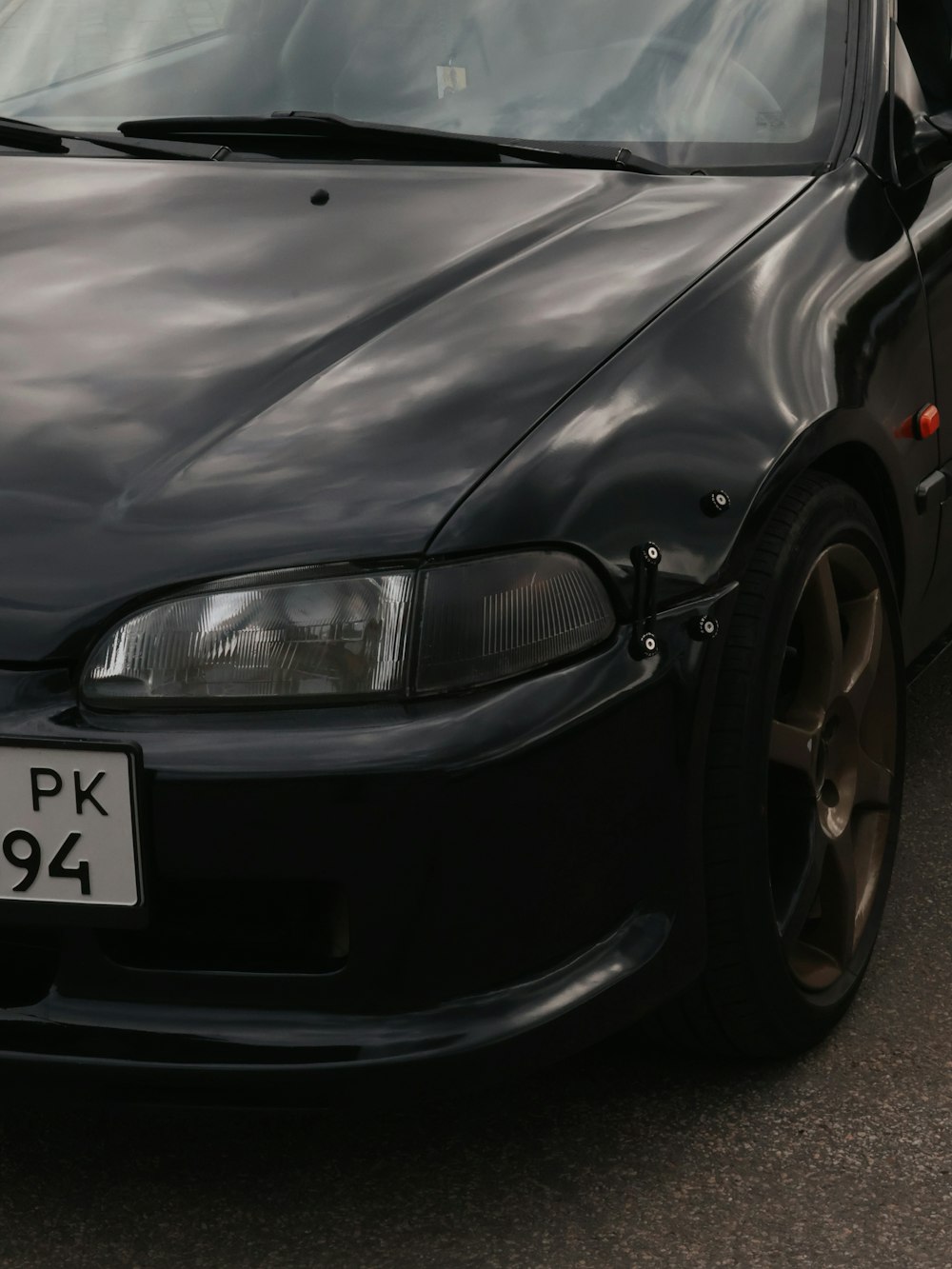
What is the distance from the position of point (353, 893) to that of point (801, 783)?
2.44 ft

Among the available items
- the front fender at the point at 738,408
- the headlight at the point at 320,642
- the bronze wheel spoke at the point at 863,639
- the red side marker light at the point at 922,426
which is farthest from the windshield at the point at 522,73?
the headlight at the point at 320,642

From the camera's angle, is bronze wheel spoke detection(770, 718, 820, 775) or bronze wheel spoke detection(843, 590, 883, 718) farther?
bronze wheel spoke detection(843, 590, 883, 718)

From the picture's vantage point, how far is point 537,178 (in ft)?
8.09

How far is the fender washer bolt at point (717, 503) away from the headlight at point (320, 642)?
29cm

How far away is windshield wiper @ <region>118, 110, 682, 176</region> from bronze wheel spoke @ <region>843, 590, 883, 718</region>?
2.23 feet

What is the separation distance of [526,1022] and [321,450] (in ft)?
2.06

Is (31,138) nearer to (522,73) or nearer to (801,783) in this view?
(522,73)

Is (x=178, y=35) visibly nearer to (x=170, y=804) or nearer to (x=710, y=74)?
(x=710, y=74)

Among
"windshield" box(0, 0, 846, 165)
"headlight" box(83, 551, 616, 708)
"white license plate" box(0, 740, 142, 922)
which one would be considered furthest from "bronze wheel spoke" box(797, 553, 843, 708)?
"white license plate" box(0, 740, 142, 922)

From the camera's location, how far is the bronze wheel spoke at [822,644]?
2258 mm

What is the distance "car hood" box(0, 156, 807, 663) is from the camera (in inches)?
69.6

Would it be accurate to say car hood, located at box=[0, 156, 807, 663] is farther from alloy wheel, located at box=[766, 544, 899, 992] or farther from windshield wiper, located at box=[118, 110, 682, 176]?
alloy wheel, located at box=[766, 544, 899, 992]

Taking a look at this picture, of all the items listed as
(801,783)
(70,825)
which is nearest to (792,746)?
(801,783)

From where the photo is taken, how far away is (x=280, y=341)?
2.06 metres
